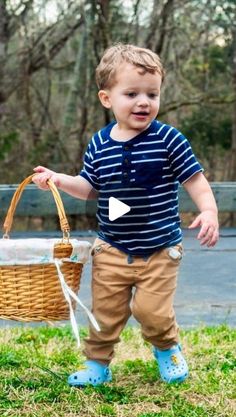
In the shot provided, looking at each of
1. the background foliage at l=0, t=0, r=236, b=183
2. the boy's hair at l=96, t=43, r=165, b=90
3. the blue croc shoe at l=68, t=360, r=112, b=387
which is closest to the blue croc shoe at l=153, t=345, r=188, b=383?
the blue croc shoe at l=68, t=360, r=112, b=387

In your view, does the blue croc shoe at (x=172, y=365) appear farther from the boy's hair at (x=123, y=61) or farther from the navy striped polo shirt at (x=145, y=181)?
the boy's hair at (x=123, y=61)

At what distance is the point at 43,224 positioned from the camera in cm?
1138

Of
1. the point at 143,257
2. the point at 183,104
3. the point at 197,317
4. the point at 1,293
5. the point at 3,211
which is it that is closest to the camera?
the point at 1,293

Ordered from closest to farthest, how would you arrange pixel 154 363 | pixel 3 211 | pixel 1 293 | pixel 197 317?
pixel 1 293 < pixel 154 363 < pixel 197 317 < pixel 3 211

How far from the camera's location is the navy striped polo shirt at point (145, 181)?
311 cm

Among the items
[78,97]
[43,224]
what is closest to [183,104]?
[78,97]

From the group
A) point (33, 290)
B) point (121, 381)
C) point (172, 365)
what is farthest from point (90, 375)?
point (33, 290)

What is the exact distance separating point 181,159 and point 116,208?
0.32 metres

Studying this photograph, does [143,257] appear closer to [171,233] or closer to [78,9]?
[171,233]

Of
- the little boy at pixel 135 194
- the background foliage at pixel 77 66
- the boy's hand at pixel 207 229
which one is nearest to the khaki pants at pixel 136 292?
the little boy at pixel 135 194

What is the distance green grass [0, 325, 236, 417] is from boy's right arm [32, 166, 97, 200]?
2.58 feet

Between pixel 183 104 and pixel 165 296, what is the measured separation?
9241 millimetres

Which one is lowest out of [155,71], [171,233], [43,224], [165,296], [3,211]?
[43,224]

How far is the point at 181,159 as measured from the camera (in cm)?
311
